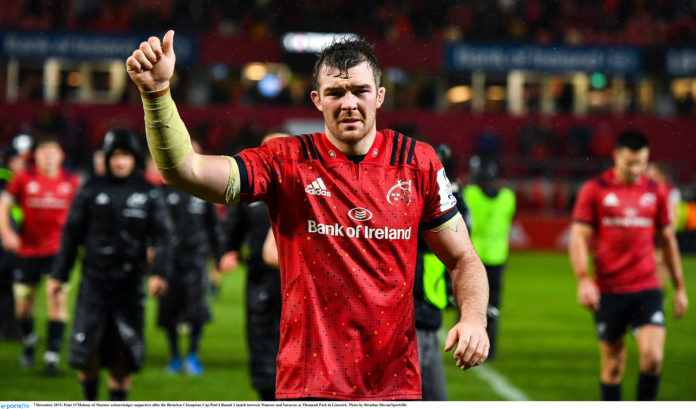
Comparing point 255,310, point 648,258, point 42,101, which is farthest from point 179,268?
point 42,101

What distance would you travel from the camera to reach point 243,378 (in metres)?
9.45

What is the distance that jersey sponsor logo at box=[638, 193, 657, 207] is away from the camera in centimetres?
776

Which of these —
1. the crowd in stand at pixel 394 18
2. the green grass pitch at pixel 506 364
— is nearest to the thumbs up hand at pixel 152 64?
the green grass pitch at pixel 506 364

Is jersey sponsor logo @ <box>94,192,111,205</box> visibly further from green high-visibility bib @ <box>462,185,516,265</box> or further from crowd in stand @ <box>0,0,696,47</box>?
crowd in stand @ <box>0,0,696,47</box>

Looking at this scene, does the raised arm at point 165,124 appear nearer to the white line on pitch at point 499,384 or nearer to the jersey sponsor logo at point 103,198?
the jersey sponsor logo at point 103,198

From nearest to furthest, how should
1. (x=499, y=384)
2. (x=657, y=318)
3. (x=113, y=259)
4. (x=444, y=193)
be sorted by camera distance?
(x=444, y=193) < (x=113, y=259) < (x=657, y=318) < (x=499, y=384)

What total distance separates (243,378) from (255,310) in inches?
126

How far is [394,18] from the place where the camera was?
33000 mm

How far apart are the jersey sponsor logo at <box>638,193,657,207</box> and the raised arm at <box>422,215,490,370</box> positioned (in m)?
4.34

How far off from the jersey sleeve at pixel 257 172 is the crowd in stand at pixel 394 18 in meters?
28.5

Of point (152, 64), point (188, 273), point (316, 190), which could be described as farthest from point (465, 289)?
point (188, 273)

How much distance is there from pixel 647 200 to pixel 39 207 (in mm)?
6390

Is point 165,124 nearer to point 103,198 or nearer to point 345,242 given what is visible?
point 345,242

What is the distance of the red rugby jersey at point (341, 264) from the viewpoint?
141 inches
